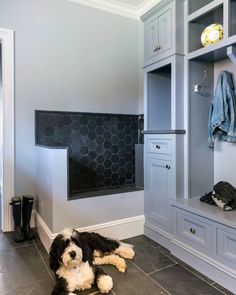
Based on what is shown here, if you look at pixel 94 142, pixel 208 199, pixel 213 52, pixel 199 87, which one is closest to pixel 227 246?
pixel 208 199

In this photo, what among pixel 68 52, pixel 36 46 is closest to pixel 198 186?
pixel 68 52

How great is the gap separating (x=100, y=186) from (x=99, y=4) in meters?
2.08

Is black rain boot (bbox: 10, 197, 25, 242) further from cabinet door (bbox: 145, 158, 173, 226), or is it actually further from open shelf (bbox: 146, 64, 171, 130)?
open shelf (bbox: 146, 64, 171, 130)

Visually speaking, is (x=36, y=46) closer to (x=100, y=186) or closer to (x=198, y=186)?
(x=100, y=186)

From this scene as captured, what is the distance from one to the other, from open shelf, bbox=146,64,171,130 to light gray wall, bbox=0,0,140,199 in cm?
56

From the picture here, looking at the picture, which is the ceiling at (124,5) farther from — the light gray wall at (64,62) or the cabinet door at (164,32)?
the cabinet door at (164,32)

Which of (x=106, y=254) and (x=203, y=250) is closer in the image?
(x=203, y=250)

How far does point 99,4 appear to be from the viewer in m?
2.78

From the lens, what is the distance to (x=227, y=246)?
5.23 feet

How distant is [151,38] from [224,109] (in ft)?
3.30

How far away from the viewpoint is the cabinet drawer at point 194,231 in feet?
5.69

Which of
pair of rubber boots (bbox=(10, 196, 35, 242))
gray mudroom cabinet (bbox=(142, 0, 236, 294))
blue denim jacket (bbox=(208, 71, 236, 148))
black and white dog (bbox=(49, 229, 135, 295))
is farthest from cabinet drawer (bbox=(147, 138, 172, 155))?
pair of rubber boots (bbox=(10, 196, 35, 242))

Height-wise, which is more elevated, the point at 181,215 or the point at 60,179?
the point at 60,179

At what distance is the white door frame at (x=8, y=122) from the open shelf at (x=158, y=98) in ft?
4.53
